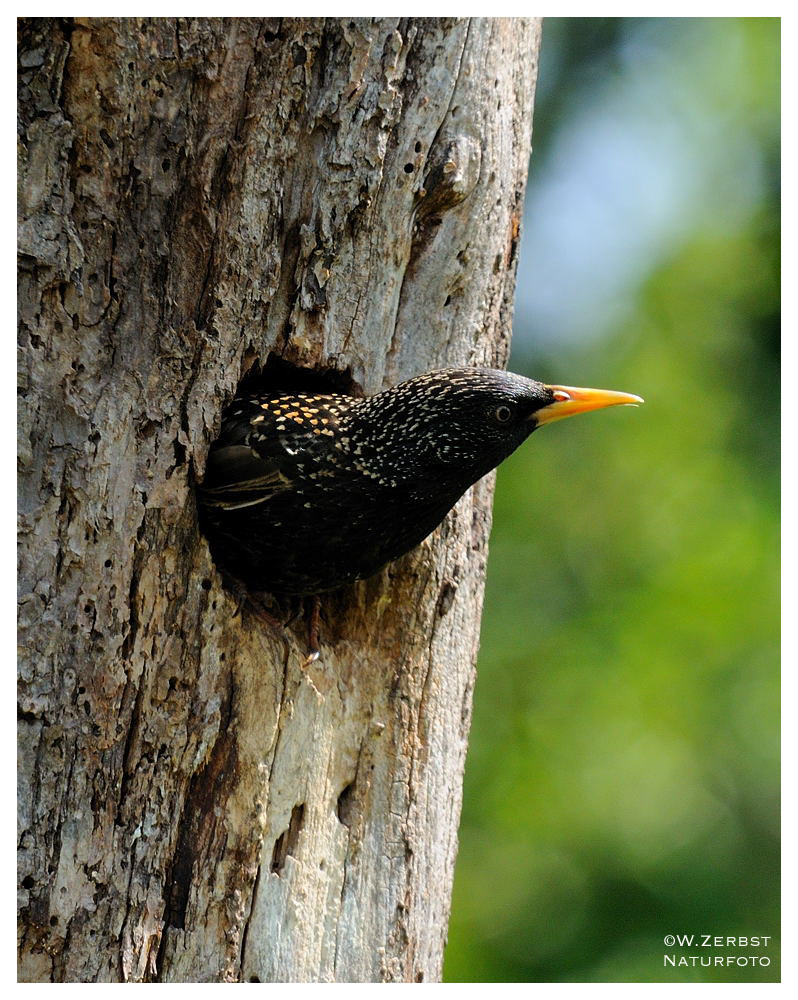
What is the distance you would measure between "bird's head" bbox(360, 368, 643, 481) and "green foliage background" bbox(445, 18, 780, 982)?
139 inches

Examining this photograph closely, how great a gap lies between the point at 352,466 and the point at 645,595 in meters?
4.58

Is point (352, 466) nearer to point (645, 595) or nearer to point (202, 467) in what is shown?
point (202, 467)

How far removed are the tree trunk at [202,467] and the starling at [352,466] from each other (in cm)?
14

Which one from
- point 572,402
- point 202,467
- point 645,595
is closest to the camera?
point 202,467

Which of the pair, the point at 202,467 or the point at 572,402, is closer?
the point at 202,467

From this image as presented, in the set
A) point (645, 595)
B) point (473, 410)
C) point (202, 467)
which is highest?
point (473, 410)

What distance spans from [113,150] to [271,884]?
81.7 inches

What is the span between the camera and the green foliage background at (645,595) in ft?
22.3

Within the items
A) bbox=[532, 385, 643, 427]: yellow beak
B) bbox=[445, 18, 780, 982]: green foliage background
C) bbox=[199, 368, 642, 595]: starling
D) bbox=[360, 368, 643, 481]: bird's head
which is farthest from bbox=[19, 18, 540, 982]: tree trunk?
bbox=[445, 18, 780, 982]: green foliage background

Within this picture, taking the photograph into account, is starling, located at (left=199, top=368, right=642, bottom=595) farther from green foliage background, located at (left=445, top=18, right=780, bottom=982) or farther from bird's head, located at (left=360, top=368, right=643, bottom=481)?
green foliage background, located at (left=445, top=18, right=780, bottom=982)

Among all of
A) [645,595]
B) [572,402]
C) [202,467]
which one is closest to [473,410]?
[572,402]

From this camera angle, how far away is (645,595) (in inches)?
291

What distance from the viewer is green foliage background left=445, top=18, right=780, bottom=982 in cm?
679
